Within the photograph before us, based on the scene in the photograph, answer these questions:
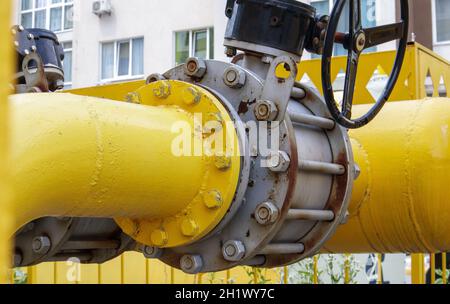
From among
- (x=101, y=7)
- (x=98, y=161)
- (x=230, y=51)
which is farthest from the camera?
(x=101, y=7)

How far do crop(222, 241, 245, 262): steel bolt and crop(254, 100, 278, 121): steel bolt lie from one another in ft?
0.99

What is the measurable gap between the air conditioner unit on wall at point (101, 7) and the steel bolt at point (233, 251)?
1473cm

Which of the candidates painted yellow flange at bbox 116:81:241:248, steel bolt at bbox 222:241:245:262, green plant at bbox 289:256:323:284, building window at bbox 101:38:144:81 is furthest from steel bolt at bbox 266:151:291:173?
building window at bbox 101:38:144:81

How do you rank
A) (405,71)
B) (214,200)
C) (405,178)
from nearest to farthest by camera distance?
(214,200)
(405,178)
(405,71)

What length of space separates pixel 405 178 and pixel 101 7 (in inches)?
566

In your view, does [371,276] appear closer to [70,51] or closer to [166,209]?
[166,209]

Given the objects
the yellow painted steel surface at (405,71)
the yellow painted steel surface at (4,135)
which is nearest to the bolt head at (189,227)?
the yellow painted steel surface at (4,135)

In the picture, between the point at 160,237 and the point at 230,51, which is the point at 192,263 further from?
the point at 230,51

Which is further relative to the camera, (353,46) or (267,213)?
(353,46)

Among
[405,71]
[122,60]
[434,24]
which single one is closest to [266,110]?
[405,71]

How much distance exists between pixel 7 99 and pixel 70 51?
54.0ft

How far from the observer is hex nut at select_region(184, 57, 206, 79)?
1929mm

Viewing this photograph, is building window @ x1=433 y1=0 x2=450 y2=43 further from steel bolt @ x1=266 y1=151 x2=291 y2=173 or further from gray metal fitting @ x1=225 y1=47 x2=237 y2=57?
steel bolt @ x1=266 y1=151 x2=291 y2=173

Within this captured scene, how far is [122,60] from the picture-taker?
56.9 feet
